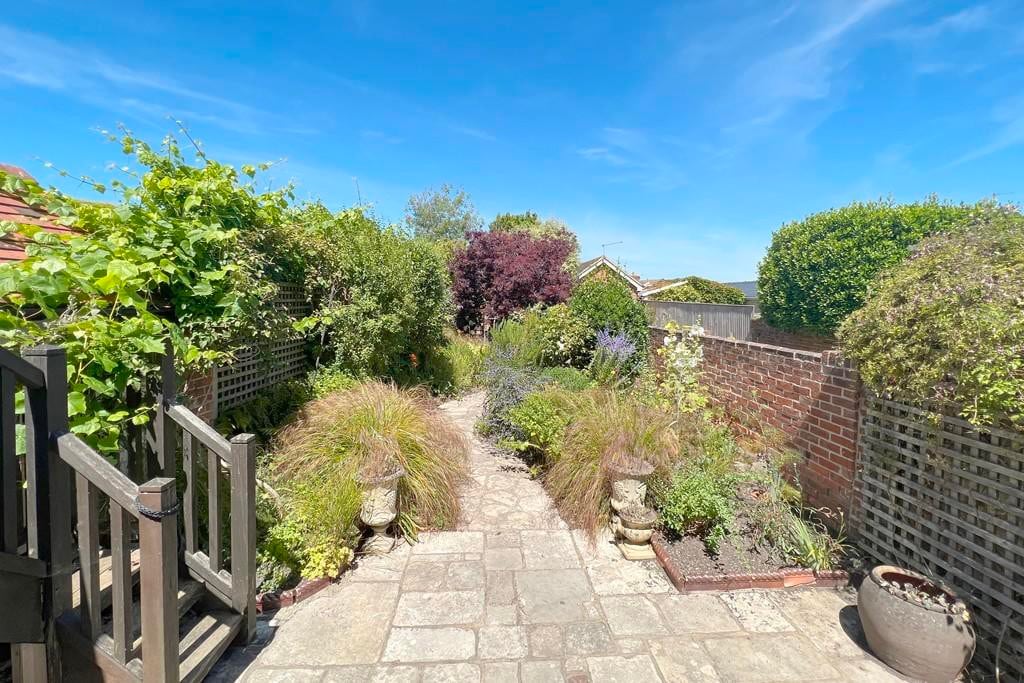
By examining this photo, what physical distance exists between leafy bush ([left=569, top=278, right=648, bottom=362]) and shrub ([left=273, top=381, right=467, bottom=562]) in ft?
12.4

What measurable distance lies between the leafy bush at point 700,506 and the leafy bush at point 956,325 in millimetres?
1277

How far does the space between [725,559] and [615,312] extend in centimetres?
454

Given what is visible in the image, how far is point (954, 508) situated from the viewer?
2486 mm

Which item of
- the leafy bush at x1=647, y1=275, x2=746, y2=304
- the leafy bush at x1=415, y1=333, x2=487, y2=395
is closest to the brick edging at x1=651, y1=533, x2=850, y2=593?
the leafy bush at x1=415, y1=333, x2=487, y2=395

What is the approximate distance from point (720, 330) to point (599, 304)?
8.65 metres

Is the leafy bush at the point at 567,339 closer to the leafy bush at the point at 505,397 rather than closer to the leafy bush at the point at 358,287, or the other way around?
the leafy bush at the point at 505,397

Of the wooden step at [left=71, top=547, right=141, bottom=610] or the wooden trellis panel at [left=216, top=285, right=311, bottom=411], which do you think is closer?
the wooden step at [left=71, top=547, right=141, bottom=610]

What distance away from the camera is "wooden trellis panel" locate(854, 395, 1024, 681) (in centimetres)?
217

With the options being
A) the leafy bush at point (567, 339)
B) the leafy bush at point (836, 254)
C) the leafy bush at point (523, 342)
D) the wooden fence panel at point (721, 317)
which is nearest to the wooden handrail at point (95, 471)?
the leafy bush at point (523, 342)

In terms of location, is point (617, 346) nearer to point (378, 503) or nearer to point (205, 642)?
point (378, 503)

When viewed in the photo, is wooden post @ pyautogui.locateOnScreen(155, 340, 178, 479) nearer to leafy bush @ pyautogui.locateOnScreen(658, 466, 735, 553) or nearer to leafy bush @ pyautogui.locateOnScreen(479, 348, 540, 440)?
leafy bush @ pyautogui.locateOnScreen(658, 466, 735, 553)

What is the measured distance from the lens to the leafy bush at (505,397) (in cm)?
551

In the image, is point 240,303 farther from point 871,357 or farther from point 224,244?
point 871,357

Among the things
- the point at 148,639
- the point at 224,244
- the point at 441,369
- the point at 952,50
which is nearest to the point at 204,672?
the point at 148,639
